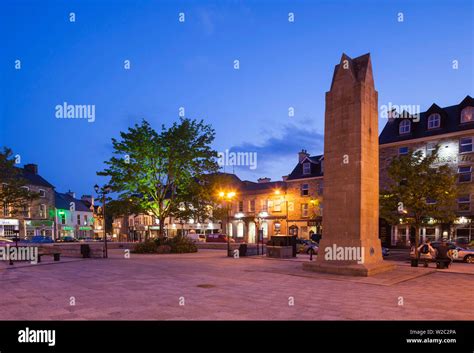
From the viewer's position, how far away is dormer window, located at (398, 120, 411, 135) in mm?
38531

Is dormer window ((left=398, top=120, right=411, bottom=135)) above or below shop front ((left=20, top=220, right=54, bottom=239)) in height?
above

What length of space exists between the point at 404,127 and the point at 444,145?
5.14 m

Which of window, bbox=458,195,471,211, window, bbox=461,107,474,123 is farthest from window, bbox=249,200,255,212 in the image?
window, bbox=461,107,474,123

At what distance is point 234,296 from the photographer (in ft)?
34.9

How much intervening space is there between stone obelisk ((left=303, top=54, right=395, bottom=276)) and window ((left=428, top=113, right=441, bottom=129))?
77.3 ft

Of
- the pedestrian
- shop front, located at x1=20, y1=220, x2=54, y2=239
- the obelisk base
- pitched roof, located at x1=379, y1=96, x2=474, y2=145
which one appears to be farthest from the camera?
shop front, located at x1=20, y1=220, x2=54, y2=239

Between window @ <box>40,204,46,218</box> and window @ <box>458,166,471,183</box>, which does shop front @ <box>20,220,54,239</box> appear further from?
window @ <box>458,166,471,183</box>

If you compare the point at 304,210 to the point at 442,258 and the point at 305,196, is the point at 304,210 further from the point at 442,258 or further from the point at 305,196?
the point at 442,258
